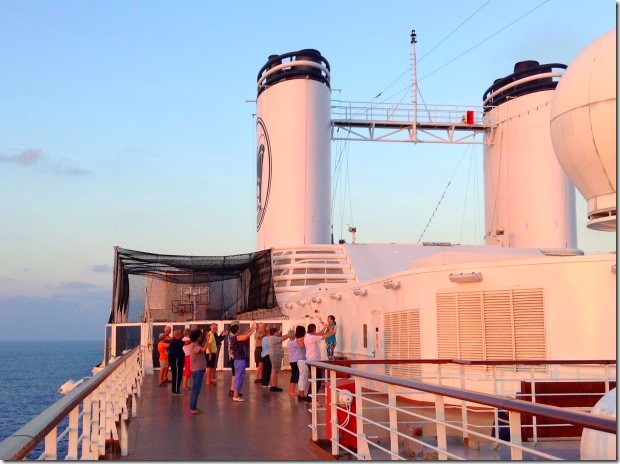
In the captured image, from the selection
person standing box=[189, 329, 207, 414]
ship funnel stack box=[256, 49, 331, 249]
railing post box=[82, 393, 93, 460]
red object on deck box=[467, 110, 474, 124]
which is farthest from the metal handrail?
red object on deck box=[467, 110, 474, 124]

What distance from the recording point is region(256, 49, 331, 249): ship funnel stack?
3195 centimetres

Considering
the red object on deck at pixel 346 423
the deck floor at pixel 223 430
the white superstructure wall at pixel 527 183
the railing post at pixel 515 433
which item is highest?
the white superstructure wall at pixel 527 183

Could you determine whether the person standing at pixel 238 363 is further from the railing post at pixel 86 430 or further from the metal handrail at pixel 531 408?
the metal handrail at pixel 531 408

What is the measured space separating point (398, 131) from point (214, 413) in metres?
26.7

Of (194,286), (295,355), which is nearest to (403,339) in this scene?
(295,355)

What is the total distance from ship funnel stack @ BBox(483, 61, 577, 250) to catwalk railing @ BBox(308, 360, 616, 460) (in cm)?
2095

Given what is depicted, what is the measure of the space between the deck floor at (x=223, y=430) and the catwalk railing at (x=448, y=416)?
0.40 meters

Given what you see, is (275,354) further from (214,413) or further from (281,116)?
(281,116)

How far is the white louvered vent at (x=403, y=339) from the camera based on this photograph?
13680 millimetres

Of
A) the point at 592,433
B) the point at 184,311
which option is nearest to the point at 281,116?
the point at 184,311

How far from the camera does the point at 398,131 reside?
119ft


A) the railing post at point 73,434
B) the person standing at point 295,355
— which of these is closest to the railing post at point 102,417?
the railing post at point 73,434

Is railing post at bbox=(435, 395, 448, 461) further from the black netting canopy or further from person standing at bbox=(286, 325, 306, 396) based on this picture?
the black netting canopy

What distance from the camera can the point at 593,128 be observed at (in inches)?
474
